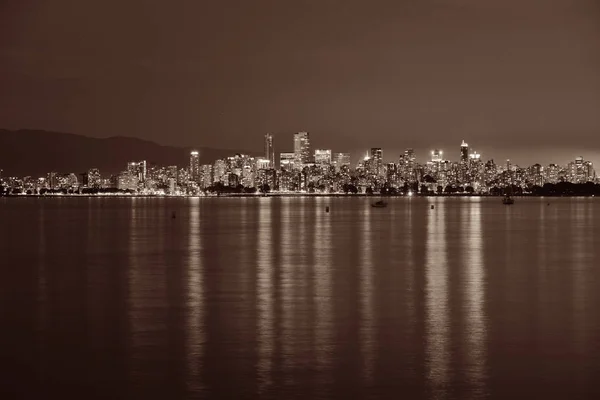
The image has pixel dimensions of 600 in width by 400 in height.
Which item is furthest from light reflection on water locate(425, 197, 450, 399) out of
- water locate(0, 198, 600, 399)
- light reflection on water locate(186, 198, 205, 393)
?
light reflection on water locate(186, 198, 205, 393)

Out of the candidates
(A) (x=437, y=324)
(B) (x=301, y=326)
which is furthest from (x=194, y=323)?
(A) (x=437, y=324)

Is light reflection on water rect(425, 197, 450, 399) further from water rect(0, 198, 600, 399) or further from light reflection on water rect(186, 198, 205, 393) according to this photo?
light reflection on water rect(186, 198, 205, 393)

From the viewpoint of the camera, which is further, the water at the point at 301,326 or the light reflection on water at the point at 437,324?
the light reflection on water at the point at 437,324

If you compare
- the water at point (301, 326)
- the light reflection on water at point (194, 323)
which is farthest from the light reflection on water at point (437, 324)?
the light reflection on water at point (194, 323)

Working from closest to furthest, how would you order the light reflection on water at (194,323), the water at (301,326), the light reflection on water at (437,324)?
the water at (301,326) → the light reflection on water at (437,324) → the light reflection on water at (194,323)

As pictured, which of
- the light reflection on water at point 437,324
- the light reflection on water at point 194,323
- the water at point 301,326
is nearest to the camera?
the water at point 301,326

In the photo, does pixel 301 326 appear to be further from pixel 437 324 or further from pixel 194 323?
pixel 437 324

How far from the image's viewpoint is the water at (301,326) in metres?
13.1

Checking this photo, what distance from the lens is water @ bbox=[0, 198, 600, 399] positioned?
1305cm

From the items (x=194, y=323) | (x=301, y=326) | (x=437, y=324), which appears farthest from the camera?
(x=194, y=323)

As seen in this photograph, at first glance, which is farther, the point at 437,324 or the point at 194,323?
the point at 194,323

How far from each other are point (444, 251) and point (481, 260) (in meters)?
5.04

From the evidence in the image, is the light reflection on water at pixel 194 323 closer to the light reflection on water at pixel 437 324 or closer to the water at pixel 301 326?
the water at pixel 301 326

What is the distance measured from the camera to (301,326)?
59.1 ft
